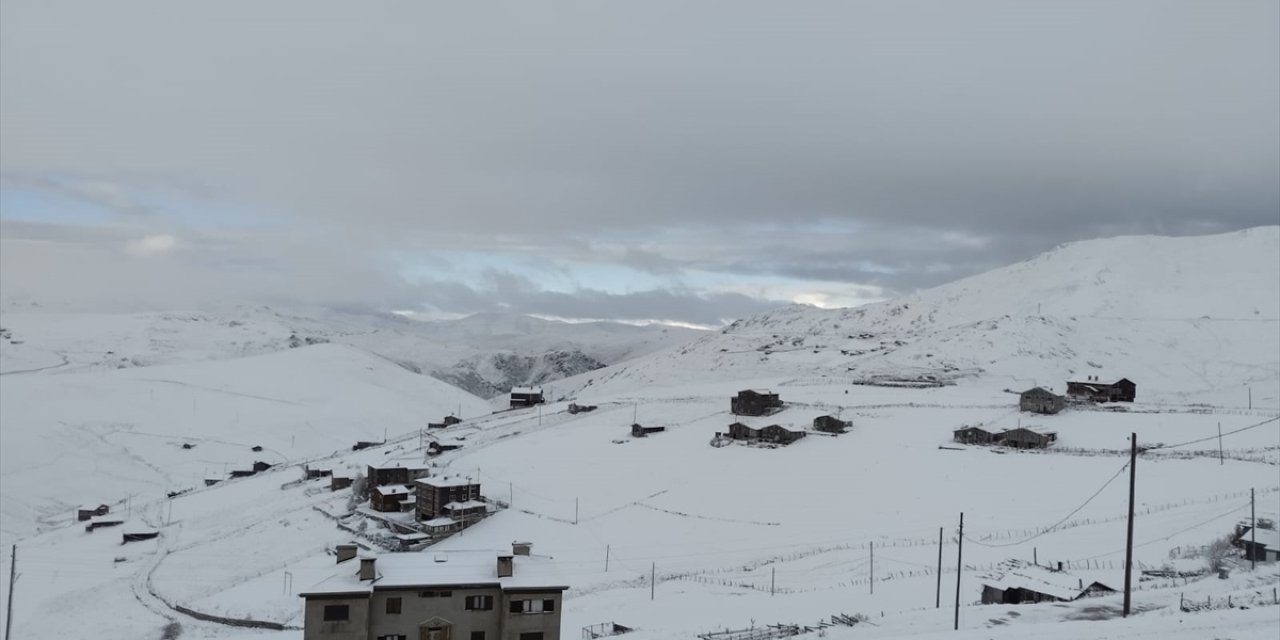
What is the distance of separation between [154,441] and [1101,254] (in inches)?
7099

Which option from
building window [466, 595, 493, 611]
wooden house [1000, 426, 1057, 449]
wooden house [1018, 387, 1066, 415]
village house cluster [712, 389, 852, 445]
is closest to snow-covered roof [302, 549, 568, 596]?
building window [466, 595, 493, 611]

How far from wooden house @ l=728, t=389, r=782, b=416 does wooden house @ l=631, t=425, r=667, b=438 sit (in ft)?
26.7

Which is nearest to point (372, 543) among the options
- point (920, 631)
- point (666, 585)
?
point (666, 585)

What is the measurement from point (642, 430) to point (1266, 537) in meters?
48.6

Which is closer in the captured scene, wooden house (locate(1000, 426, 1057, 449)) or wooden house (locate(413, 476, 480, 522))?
wooden house (locate(413, 476, 480, 522))

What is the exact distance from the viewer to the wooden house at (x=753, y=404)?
80562 millimetres

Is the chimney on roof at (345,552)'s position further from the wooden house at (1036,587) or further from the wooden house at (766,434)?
the wooden house at (766,434)

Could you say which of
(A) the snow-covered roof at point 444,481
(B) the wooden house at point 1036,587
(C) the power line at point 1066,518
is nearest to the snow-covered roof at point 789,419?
(C) the power line at point 1066,518

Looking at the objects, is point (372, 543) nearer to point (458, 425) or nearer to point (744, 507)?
point (744, 507)

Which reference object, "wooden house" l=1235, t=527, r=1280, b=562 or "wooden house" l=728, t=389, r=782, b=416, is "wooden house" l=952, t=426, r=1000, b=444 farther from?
"wooden house" l=1235, t=527, r=1280, b=562

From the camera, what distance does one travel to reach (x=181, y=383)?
13012 centimetres

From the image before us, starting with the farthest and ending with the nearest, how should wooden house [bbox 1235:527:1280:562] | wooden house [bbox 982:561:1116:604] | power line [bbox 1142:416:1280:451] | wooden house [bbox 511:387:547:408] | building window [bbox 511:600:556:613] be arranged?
wooden house [bbox 511:387:547:408] < power line [bbox 1142:416:1280:451] < wooden house [bbox 1235:527:1280:562] < wooden house [bbox 982:561:1116:604] < building window [bbox 511:600:556:613]

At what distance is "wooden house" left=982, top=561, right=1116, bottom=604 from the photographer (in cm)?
3048

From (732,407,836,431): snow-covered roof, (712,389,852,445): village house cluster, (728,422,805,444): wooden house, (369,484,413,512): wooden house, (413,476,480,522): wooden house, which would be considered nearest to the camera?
(413,476,480,522): wooden house
